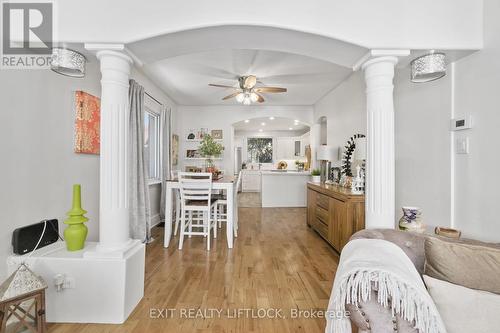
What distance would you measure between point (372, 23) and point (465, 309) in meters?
1.69

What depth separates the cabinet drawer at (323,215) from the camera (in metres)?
3.25

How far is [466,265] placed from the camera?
981mm

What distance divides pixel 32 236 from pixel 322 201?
316 cm

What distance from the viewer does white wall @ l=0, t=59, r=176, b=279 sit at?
1.65m

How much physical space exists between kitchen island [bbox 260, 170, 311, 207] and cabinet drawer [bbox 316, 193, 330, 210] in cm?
247

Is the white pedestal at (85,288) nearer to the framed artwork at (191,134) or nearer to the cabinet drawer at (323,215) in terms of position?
the cabinet drawer at (323,215)

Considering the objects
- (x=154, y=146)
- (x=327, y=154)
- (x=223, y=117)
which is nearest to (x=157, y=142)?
(x=154, y=146)

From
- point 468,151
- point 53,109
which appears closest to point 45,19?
point 53,109

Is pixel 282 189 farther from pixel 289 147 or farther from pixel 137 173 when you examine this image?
pixel 289 147

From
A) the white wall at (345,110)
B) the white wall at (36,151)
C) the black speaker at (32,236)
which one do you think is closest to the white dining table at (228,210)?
the white wall at (36,151)

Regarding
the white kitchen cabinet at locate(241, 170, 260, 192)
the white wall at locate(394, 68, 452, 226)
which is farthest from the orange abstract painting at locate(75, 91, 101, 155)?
the white kitchen cabinet at locate(241, 170, 260, 192)

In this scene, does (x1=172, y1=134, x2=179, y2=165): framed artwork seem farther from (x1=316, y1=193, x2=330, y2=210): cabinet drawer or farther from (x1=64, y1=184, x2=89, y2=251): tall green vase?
(x1=64, y1=184, x2=89, y2=251): tall green vase

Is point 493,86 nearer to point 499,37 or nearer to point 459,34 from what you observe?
point 499,37

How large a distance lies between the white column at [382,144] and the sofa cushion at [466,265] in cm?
68
